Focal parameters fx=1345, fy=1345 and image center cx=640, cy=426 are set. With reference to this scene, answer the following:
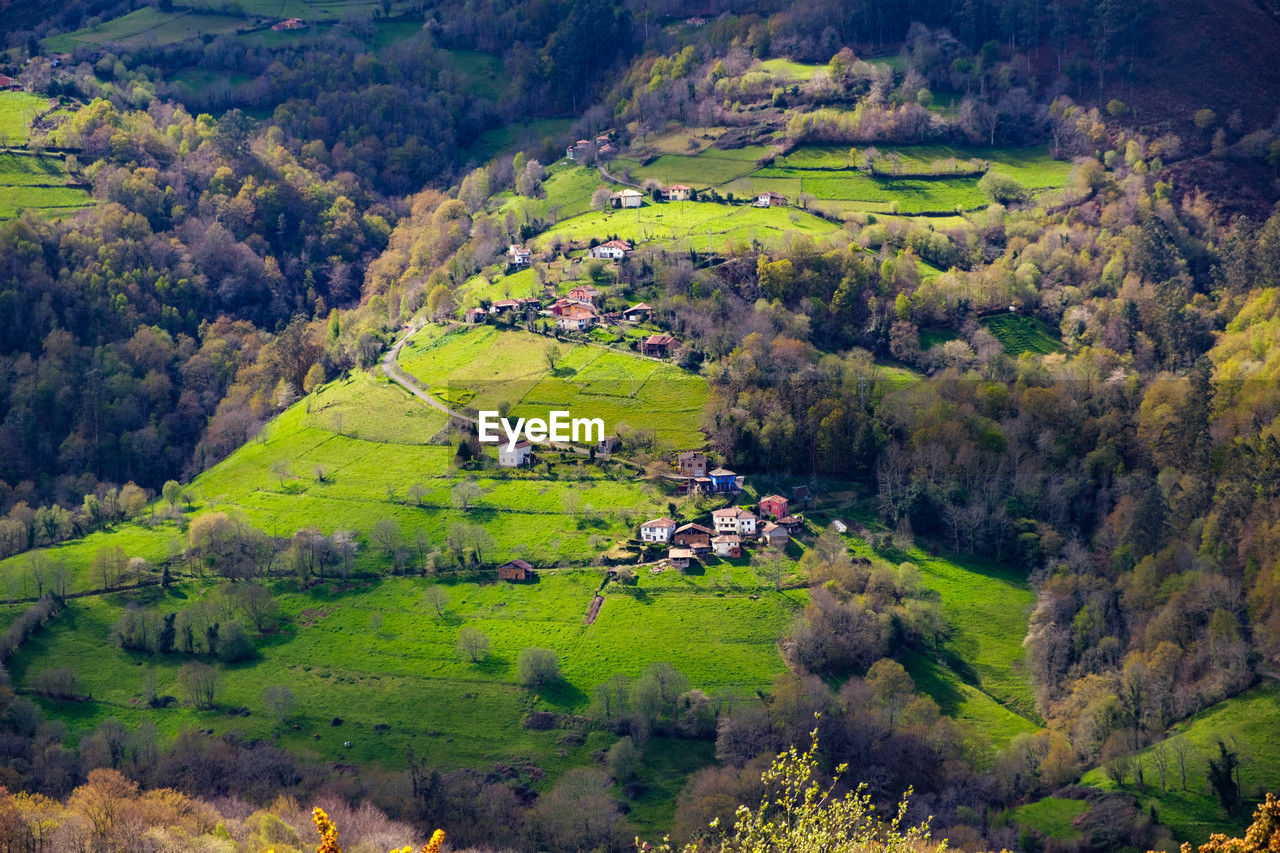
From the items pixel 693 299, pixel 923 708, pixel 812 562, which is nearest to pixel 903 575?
pixel 812 562

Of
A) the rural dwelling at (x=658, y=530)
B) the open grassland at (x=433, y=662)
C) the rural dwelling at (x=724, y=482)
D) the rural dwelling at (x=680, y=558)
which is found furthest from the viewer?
the rural dwelling at (x=724, y=482)

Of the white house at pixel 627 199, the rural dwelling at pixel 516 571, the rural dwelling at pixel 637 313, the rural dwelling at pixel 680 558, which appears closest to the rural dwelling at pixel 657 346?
the rural dwelling at pixel 637 313

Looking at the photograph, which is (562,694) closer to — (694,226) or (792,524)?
(792,524)

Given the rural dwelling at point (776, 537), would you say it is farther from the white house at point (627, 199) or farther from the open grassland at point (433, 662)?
the white house at point (627, 199)

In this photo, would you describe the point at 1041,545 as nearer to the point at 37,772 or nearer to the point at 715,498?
the point at 715,498

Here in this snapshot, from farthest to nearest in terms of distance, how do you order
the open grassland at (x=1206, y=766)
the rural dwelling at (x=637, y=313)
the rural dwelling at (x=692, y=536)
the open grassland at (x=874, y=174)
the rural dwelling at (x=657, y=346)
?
the open grassland at (x=874, y=174) → the rural dwelling at (x=637, y=313) → the rural dwelling at (x=657, y=346) → the rural dwelling at (x=692, y=536) → the open grassland at (x=1206, y=766)

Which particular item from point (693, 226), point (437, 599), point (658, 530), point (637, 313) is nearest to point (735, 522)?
point (658, 530)
